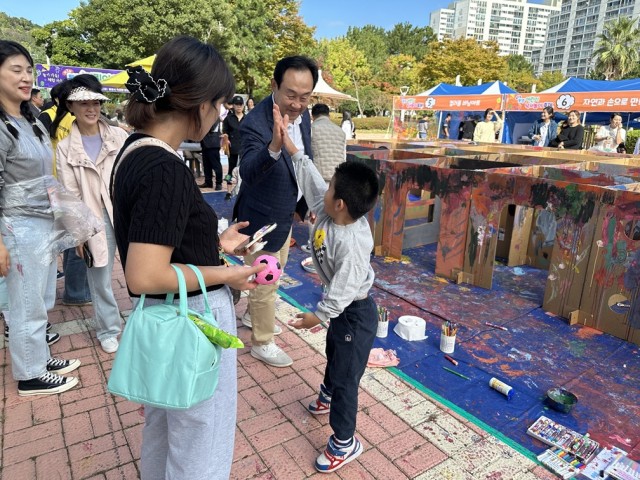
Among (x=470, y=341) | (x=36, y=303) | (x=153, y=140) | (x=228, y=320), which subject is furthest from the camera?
(x=470, y=341)

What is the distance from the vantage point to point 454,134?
20.5 meters

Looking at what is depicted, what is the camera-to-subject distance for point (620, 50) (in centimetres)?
4188

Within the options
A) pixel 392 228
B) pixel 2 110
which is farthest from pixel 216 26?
pixel 2 110

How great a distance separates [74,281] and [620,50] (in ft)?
170

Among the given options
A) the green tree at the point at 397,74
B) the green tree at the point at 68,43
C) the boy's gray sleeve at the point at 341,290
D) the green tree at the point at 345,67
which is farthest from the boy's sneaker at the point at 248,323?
the green tree at the point at 397,74

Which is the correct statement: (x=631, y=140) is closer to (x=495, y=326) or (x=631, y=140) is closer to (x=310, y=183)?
(x=495, y=326)

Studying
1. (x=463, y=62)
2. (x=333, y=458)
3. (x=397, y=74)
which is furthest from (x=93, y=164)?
(x=397, y=74)

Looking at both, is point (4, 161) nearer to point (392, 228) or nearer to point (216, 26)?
point (392, 228)

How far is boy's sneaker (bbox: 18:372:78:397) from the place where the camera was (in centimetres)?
279

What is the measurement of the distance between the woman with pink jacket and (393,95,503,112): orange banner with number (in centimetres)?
1611

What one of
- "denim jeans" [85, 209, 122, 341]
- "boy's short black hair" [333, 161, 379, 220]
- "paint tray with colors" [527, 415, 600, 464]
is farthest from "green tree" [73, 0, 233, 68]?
"paint tray with colors" [527, 415, 600, 464]

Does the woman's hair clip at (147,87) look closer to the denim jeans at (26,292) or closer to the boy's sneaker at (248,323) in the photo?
the denim jeans at (26,292)

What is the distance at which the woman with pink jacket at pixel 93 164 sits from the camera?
2.97 meters

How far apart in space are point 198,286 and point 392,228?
15.1ft
